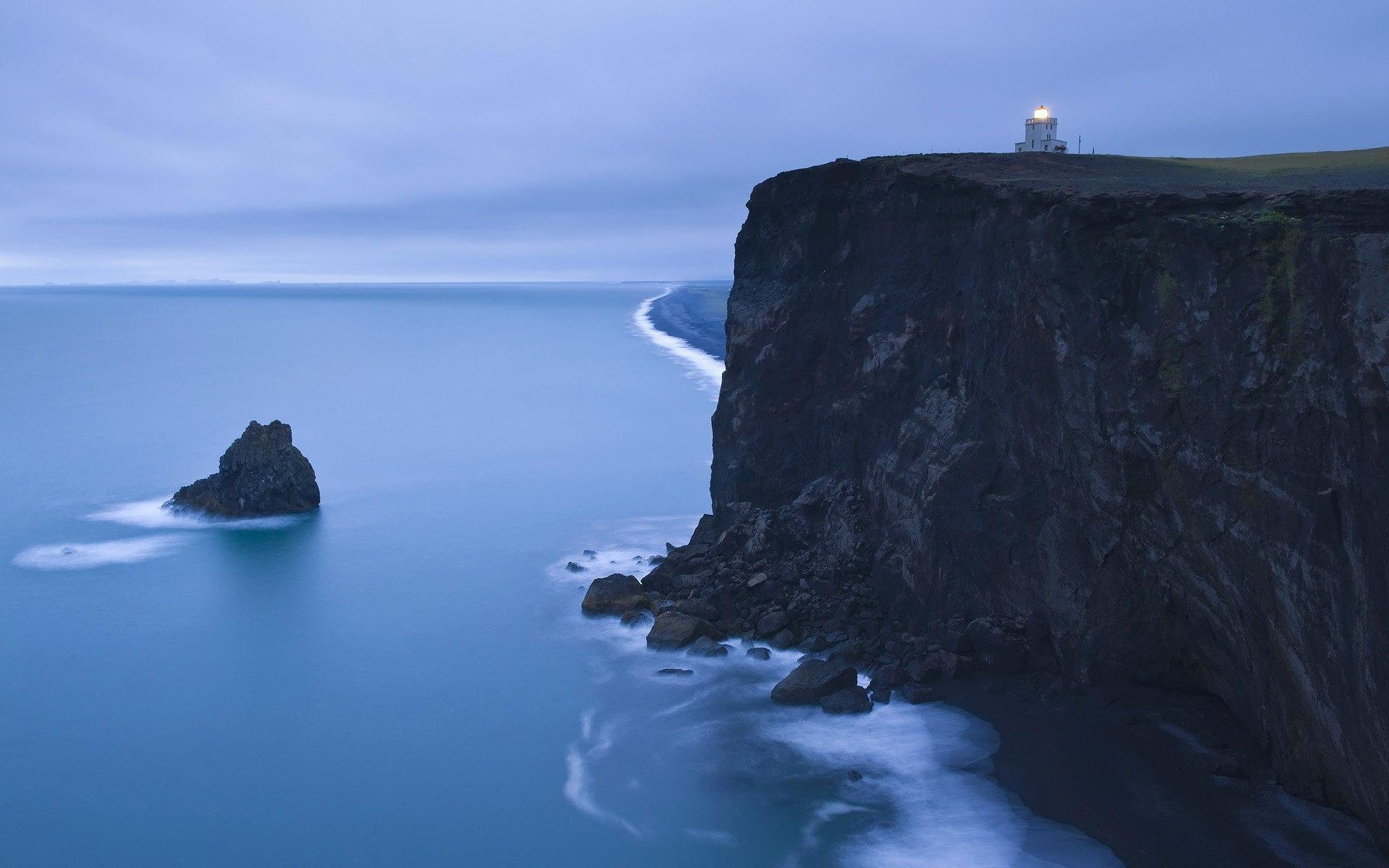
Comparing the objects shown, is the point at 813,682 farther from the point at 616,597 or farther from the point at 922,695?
the point at 616,597

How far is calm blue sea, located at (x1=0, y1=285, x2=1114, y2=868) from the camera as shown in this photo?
15773mm

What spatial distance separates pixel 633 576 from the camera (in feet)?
83.2

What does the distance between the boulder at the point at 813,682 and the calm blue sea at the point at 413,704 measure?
0.31 meters

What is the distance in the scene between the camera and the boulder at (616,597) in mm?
23656

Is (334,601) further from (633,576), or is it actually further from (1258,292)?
(1258,292)

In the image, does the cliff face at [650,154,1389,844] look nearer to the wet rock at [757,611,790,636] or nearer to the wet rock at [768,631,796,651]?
the wet rock at [757,611,790,636]

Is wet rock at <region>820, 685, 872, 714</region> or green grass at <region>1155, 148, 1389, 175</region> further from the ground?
green grass at <region>1155, 148, 1389, 175</region>

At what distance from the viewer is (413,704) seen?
66.9ft

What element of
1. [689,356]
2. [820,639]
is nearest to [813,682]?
[820,639]

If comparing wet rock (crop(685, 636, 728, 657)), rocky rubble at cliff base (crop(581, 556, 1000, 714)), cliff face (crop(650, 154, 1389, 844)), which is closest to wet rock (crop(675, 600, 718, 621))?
rocky rubble at cliff base (crop(581, 556, 1000, 714))

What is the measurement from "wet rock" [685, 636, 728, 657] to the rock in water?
17.3 metres

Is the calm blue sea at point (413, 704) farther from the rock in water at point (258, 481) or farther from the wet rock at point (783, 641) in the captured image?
the rock in water at point (258, 481)

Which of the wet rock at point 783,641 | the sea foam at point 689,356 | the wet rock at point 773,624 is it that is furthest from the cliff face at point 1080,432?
the sea foam at point 689,356

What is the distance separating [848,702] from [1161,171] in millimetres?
12518
